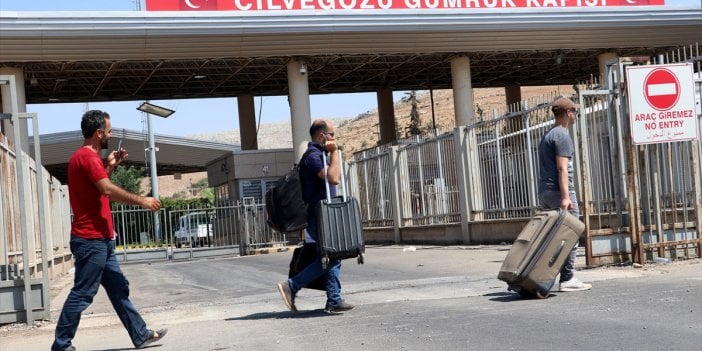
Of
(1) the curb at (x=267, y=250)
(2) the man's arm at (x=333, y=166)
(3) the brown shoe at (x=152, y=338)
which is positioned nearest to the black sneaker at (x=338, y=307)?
(2) the man's arm at (x=333, y=166)

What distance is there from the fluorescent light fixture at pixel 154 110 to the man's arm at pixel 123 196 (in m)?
26.4

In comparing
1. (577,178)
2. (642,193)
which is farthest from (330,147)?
(577,178)

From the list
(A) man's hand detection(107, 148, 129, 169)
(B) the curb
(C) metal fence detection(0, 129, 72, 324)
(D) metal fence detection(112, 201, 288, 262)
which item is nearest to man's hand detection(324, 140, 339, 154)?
(A) man's hand detection(107, 148, 129, 169)

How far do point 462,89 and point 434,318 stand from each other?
2766 cm

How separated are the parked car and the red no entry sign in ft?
81.4

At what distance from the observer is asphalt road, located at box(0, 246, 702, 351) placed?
273 inches

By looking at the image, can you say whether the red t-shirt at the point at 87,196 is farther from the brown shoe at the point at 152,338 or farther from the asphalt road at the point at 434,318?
the asphalt road at the point at 434,318

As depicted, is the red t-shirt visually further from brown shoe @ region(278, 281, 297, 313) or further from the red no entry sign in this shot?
the red no entry sign

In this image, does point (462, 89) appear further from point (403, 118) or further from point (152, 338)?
point (403, 118)

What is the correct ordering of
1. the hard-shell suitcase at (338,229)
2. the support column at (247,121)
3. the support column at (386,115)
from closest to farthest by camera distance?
the hard-shell suitcase at (338,229) < the support column at (247,121) < the support column at (386,115)

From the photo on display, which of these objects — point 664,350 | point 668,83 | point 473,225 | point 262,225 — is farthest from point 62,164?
point 664,350

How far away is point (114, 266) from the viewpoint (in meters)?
7.80

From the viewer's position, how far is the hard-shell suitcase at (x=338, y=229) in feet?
29.0

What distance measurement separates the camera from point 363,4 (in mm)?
32250
